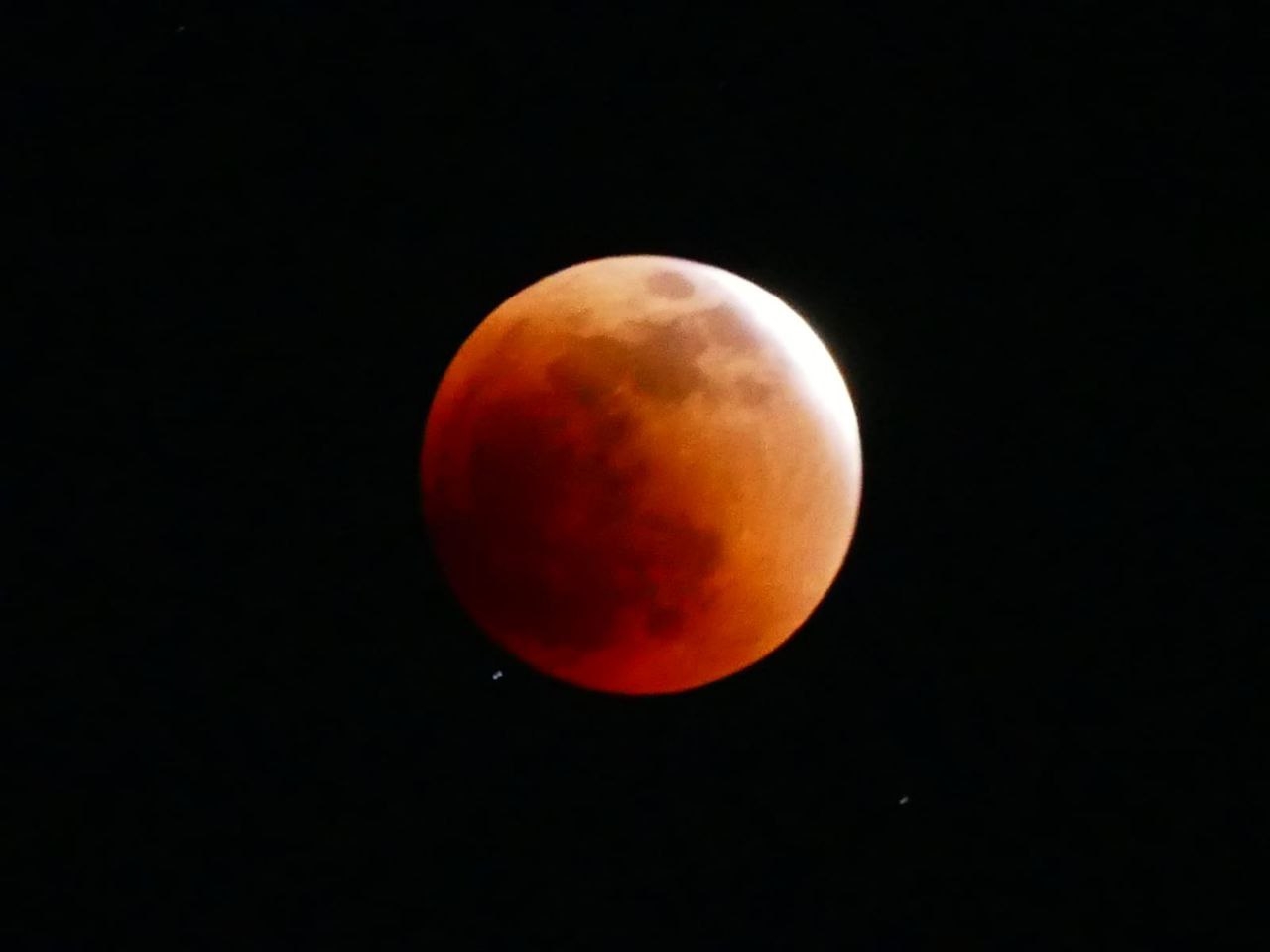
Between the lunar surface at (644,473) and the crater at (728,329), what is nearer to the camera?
the lunar surface at (644,473)

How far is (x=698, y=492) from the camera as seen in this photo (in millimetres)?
2783

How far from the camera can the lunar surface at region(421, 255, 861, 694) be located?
9.16ft

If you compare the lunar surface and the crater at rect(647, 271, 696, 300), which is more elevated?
the crater at rect(647, 271, 696, 300)

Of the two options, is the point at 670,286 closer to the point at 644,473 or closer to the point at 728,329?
the point at 728,329

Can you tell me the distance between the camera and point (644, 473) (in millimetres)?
2777

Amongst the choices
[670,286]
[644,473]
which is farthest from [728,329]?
[644,473]

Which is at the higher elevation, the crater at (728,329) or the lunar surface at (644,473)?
the crater at (728,329)

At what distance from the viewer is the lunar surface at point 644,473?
279 centimetres

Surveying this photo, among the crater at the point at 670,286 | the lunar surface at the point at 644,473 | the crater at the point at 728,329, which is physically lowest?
the lunar surface at the point at 644,473

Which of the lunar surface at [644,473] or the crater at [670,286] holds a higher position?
the crater at [670,286]

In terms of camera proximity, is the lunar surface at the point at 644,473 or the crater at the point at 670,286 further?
the crater at the point at 670,286

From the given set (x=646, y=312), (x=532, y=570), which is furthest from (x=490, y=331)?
(x=532, y=570)

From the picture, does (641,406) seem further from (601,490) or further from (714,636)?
(714,636)

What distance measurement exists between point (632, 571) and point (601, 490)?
0.76 feet
